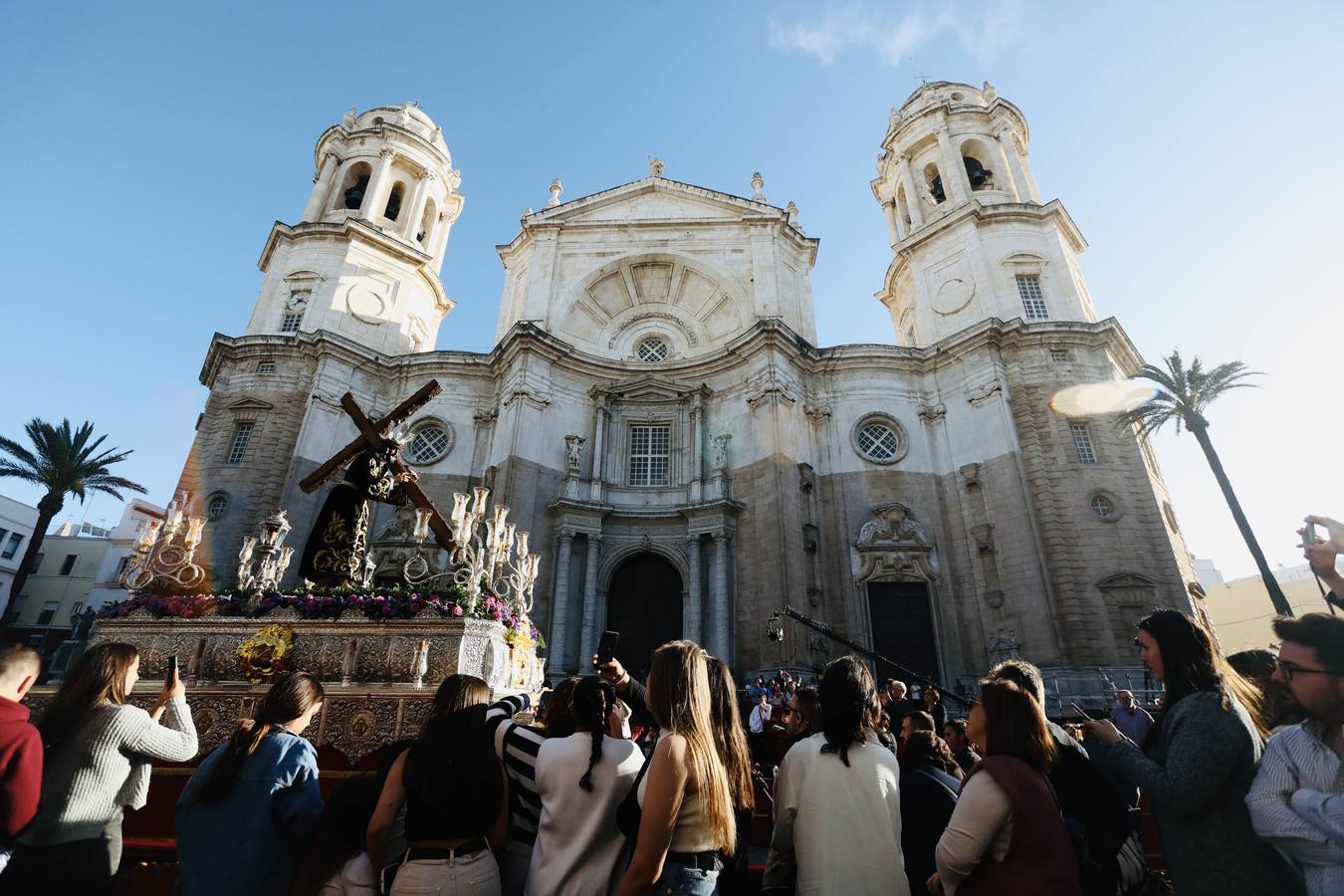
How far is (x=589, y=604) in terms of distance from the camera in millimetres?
21188

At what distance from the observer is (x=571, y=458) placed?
2311 cm

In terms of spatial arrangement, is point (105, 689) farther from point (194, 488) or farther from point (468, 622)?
point (194, 488)

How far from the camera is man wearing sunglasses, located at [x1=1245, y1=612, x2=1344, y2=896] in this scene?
2.59 metres

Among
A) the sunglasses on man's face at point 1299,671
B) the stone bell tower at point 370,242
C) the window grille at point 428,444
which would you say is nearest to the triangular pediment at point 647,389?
the window grille at point 428,444

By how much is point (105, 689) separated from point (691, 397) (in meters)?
22.1

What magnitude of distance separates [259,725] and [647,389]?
22166 millimetres

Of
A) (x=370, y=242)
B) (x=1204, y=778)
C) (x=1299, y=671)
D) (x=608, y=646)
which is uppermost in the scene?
(x=370, y=242)

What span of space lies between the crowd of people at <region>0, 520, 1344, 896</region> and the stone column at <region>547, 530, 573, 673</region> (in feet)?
55.0

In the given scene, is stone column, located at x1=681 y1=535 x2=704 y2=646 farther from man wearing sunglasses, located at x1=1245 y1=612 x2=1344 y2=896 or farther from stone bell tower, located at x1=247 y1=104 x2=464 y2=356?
man wearing sunglasses, located at x1=1245 y1=612 x2=1344 y2=896

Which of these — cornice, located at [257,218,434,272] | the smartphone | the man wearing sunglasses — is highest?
cornice, located at [257,218,434,272]

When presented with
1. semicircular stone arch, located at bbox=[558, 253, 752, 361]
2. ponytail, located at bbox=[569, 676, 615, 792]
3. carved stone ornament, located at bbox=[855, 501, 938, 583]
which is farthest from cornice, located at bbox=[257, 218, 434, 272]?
ponytail, located at bbox=[569, 676, 615, 792]

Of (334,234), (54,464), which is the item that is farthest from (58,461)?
(334,234)

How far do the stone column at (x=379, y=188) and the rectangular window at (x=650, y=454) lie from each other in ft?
56.3

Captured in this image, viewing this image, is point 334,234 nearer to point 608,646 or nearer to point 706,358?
point 706,358
